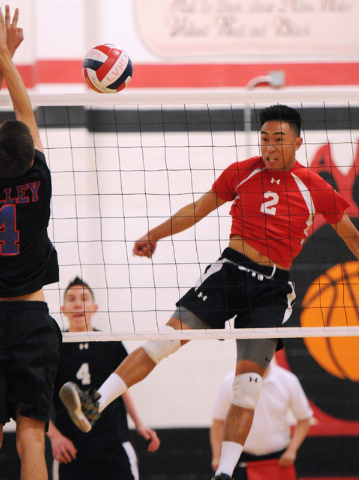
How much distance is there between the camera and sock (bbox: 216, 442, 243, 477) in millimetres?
3193

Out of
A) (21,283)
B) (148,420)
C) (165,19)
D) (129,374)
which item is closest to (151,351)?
(129,374)

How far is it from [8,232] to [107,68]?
123 cm

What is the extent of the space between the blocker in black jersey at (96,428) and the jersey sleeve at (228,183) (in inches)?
75.5

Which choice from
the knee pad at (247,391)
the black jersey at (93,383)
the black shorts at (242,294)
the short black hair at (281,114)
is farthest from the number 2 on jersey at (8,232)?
the black jersey at (93,383)

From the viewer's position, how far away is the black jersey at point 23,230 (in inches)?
110

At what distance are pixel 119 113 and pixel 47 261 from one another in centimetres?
319

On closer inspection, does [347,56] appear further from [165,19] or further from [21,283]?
[21,283]

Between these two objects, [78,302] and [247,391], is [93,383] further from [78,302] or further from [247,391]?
[247,391]

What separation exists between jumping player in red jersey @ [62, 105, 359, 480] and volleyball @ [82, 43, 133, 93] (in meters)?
0.91

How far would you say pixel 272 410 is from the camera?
5.22 metres

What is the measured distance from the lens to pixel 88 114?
570cm

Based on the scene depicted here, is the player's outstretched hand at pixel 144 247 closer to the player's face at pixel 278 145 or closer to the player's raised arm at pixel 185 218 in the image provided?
the player's raised arm at pixel 185 218

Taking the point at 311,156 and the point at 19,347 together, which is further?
the point at 311,156

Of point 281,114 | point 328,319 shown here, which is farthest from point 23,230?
point 328,319
